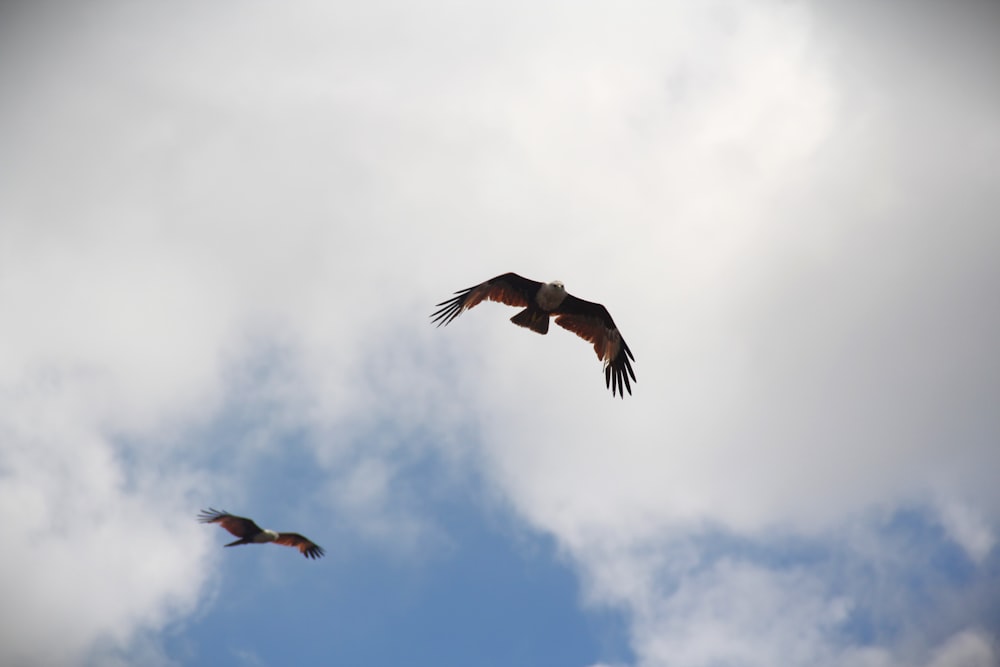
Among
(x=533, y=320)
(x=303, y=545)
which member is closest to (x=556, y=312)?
(x=533, y=320)

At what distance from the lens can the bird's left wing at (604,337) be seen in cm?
2847

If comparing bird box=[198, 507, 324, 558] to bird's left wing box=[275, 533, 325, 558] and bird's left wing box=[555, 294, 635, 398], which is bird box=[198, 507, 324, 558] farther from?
bird's left wing box=[555, 294, 635, 398]

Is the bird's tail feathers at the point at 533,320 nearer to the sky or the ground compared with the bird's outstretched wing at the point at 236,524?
nearer to the sky

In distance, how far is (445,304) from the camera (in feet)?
86.7

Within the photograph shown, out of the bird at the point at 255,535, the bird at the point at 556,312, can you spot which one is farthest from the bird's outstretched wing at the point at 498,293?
the bird at the point at 255,535

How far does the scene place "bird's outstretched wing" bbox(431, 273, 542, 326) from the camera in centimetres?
2642

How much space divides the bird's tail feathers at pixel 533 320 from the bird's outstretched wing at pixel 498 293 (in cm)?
35

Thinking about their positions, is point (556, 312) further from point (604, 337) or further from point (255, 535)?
point (255, 535)

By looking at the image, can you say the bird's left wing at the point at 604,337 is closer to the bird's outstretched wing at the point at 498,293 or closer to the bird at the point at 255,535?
the bird's outstretched wing at the point at 498,293

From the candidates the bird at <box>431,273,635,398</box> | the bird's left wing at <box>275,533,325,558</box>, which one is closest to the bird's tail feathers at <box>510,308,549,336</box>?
the bird at <box>431,273,635,398</box>

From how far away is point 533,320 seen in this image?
2745 centimetres

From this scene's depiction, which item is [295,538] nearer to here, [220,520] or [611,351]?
[220,520]

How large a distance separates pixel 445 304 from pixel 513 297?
2.39m

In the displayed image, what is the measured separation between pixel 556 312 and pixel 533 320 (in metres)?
1.13
